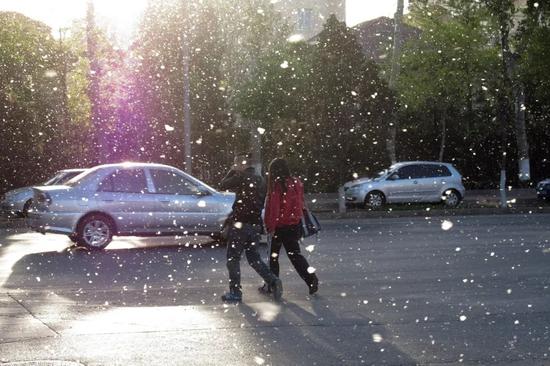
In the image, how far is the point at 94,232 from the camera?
16922 millimetres

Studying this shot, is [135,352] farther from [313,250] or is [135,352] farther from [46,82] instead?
[46,82]

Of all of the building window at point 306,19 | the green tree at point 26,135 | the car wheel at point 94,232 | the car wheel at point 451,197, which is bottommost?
the car wheel at point 451,197

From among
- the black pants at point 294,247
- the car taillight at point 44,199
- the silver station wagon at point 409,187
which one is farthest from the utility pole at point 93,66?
the black pants at point 294,247

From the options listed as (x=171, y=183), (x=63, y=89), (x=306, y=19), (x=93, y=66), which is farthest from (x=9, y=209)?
(x=306, y=19)

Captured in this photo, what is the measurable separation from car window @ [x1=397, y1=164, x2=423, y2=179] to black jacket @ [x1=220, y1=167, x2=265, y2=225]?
20434 mm

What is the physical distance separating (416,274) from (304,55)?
124 feet

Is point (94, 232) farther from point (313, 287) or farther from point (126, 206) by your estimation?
point (313, 287)

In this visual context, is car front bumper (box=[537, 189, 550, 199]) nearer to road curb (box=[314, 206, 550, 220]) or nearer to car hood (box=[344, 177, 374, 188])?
road curb (box=[314, 206, 550, 220])

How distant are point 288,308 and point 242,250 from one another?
1.03 meters

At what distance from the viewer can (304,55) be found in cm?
4988

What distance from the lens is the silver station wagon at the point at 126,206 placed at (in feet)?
55.2

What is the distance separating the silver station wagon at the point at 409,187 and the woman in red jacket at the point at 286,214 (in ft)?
63.2

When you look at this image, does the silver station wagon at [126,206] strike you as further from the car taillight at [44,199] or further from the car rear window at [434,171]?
the car rear window at [434,171]

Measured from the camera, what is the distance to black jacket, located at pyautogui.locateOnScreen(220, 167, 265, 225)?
1062cm
